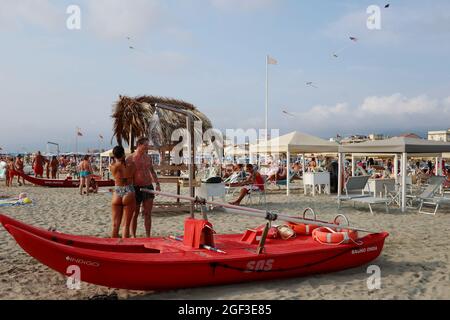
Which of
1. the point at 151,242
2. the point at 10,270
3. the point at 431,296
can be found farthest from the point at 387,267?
the point at 10,270

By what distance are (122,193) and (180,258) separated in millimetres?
2337

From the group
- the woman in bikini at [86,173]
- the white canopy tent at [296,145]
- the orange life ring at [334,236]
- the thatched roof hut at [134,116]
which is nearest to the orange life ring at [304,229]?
the orange life ring at [334,236]

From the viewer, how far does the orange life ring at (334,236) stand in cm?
552

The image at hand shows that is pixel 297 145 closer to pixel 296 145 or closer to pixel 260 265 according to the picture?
pixel 296 145

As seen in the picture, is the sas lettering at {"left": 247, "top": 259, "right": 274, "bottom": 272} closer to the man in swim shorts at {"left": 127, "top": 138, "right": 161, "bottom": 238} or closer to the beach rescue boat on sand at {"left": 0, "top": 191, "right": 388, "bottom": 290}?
the beach rescue boat on sand at {"left": 0, "top": 191, "right": 388, "bottom": 290}

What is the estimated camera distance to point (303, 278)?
5.31 meters

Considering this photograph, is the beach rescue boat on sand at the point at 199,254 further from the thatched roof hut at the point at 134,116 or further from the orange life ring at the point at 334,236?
the thatched roof hut at the point at 134,116

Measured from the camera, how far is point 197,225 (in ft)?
17.2

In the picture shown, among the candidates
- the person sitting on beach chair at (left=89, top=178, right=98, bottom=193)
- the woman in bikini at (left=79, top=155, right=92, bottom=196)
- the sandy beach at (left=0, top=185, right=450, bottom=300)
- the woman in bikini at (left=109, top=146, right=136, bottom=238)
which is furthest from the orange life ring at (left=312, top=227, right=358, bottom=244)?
the person sitting on beach chair at (left=89, top=178, right=98, bottom=193)

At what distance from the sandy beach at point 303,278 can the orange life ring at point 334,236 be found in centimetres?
45

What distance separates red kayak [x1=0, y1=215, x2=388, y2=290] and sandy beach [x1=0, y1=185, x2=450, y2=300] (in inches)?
6.2

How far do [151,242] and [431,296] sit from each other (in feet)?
11.5

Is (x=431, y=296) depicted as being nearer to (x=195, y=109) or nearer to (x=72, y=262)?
(x=72, y=262)
